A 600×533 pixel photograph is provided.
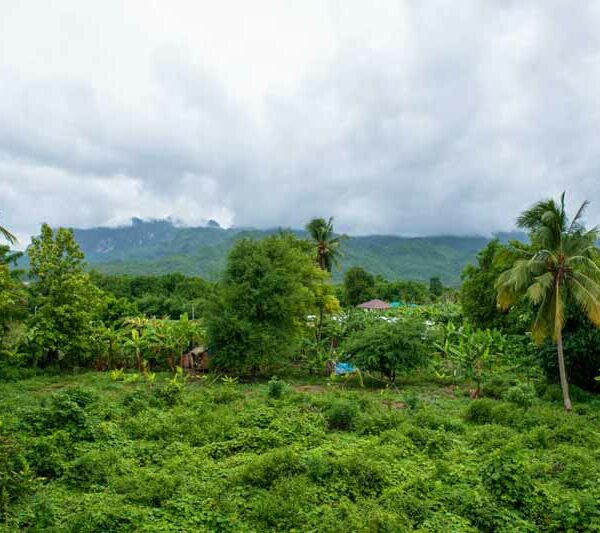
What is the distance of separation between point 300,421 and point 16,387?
40.2 feet

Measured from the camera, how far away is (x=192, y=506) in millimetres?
7441

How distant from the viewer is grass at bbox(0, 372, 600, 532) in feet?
23.2

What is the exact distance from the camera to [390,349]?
730 inches

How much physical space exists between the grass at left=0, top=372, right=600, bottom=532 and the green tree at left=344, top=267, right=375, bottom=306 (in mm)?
39243

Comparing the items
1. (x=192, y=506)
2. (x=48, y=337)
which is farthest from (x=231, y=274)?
(x=192, y=506)

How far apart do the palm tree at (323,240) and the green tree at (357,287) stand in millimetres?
19288

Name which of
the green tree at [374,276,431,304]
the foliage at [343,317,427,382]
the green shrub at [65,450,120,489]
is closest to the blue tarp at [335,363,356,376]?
the foliage at [343,317,427,382]

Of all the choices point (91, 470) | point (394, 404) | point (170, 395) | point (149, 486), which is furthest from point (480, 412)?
point (91, 470)

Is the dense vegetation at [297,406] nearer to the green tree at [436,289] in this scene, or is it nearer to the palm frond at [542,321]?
the palm frond at [542,321]

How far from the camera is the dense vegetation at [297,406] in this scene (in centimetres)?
746

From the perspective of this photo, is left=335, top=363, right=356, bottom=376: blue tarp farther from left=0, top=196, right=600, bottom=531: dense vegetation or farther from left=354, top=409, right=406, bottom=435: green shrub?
left=354, top=409, right=406, bottom=435: green shrub

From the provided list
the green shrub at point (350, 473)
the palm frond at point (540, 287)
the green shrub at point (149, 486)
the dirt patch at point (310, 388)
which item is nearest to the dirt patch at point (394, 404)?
the dirt patch at point (310, 388)

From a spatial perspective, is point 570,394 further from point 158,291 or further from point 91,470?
point 158,291

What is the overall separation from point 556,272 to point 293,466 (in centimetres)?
1062
